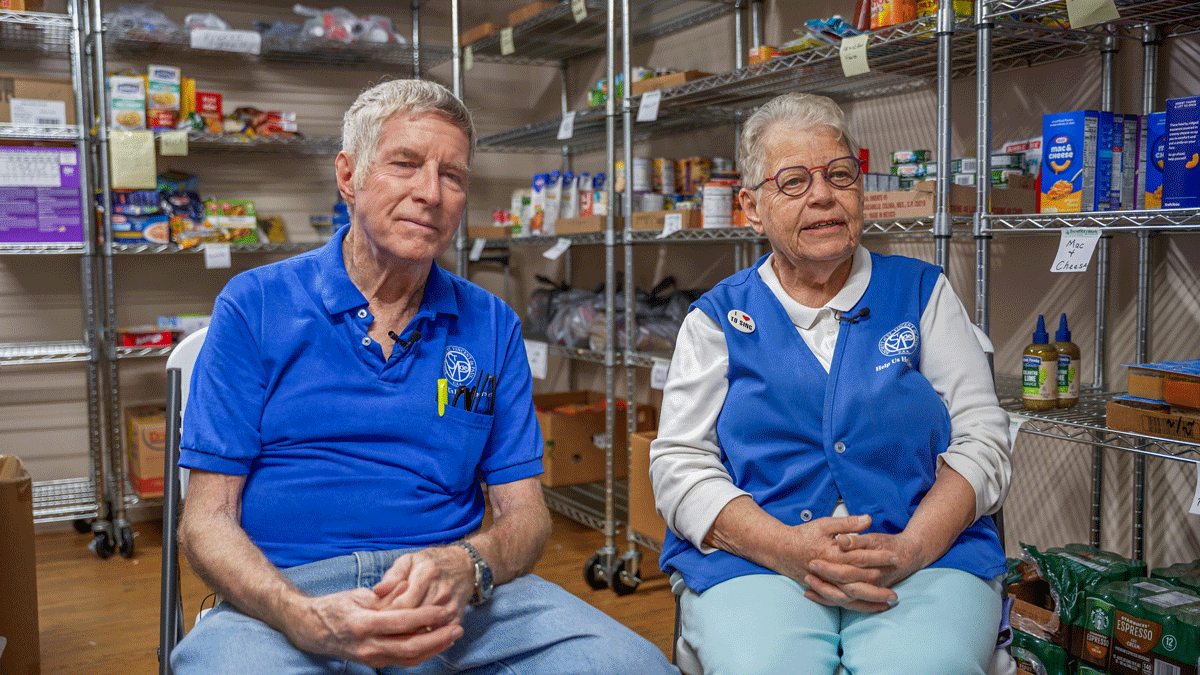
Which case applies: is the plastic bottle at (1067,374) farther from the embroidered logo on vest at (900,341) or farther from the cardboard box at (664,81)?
the cardboard box at (664,81)

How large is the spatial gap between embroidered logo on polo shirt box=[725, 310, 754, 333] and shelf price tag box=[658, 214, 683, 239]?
4.14 ft

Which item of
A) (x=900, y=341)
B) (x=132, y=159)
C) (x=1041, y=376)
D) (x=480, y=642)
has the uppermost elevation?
(x=132, y=159)

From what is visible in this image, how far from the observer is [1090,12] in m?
1.60

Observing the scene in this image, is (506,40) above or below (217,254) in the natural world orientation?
above

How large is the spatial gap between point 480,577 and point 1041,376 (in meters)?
1.26

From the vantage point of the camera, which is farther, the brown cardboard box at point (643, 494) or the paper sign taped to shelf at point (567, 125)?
the paper sign taped to shelf at point (567, 125)

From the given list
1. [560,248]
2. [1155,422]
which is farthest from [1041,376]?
[560,248]

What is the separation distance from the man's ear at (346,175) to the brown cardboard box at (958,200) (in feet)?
3.83

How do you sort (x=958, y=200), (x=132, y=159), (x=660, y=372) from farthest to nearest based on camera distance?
(x=132, y=159) → (x=660, y=372) → (x=958, y=200)

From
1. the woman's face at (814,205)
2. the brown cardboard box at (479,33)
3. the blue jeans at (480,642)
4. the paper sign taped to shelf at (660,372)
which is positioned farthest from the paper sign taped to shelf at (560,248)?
the blue jeans at (480,642)

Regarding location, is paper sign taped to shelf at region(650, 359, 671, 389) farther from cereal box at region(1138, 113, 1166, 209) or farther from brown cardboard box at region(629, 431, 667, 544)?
cereal box at region(1138, 113, 1166, 209)

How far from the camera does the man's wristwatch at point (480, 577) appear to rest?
4.19 ft

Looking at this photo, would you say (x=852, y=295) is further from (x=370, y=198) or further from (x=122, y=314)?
(x=122, y=314)

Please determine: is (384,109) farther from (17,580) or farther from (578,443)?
(578,443)
